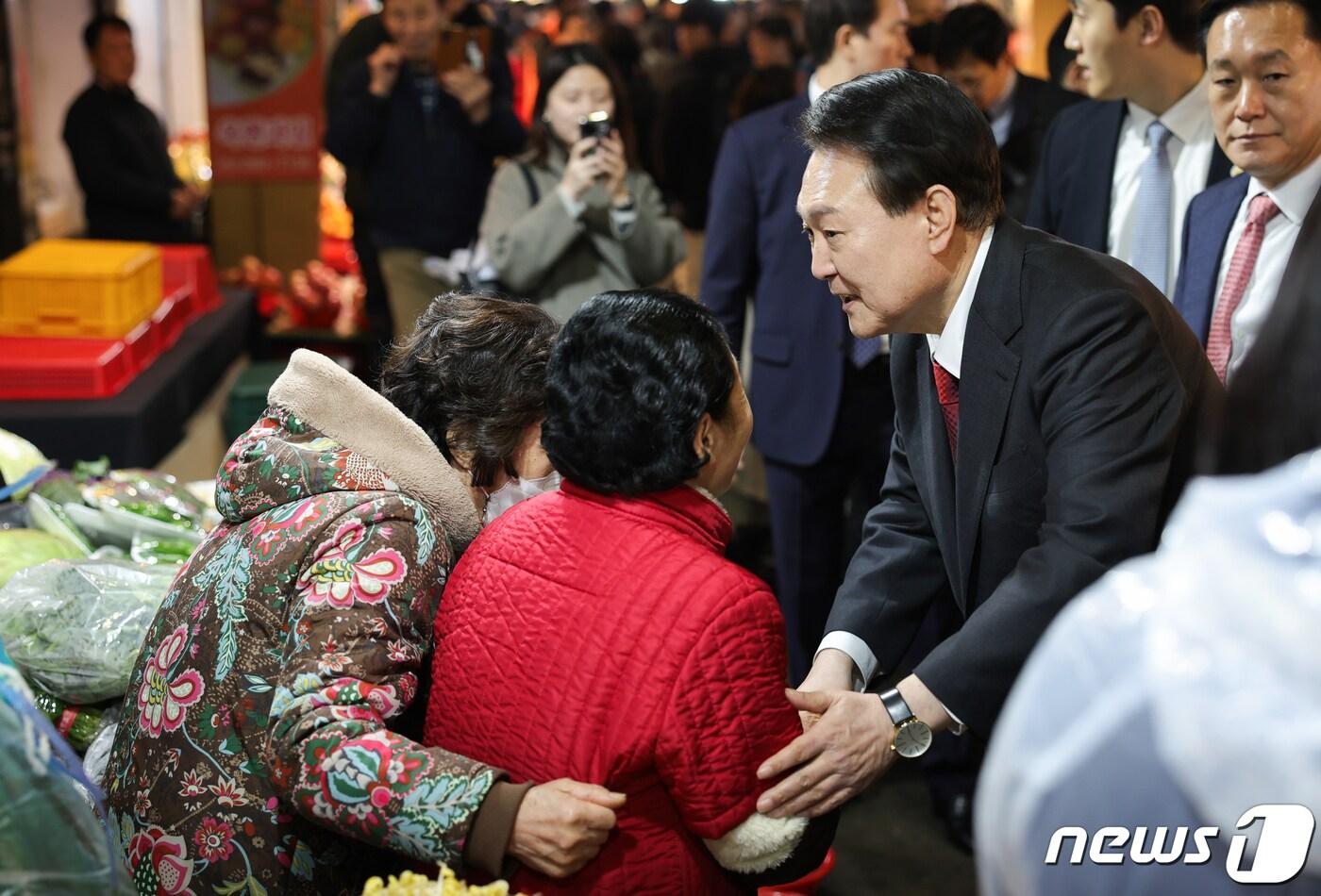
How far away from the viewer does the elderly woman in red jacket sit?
1.55 m

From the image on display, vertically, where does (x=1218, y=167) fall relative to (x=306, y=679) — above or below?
above

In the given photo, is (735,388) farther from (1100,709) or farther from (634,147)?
(634,147)

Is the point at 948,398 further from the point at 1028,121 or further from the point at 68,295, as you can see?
the point at 68,295

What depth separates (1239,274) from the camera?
8.97ft

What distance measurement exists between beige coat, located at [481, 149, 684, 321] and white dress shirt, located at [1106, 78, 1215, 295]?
48.6 inches

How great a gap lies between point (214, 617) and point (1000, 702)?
0.99 meters

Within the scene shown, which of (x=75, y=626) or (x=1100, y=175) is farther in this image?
(x=1100, y=175)

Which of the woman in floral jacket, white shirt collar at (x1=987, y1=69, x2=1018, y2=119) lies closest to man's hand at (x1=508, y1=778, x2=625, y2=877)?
the woman in floral jacket

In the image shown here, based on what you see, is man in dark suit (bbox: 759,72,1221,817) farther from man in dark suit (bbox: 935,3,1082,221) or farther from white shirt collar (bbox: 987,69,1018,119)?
white shirt collar (bbox: 987,69,1018,119)

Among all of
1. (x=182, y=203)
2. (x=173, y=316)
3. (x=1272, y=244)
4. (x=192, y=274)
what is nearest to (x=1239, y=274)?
(x=1272, y=244)

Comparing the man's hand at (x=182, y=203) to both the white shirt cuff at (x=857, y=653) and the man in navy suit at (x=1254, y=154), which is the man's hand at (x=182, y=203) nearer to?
the man in navy suit at (x=1254, y=154)

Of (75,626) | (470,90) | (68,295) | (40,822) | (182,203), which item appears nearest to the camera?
(40,822)

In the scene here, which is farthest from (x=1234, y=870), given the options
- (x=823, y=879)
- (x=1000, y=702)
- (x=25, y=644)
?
(x=823, y=879)

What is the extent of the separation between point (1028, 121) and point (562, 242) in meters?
1.58
